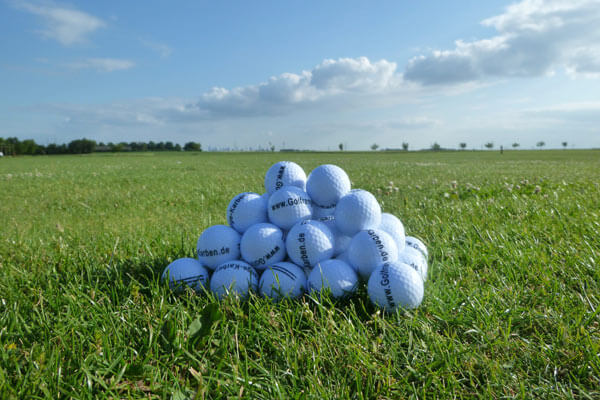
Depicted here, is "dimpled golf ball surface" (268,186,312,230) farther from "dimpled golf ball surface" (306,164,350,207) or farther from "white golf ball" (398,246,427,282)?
"white golf ball" (398,246,427,282)

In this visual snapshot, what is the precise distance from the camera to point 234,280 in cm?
239

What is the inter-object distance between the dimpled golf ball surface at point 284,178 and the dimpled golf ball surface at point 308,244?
2.05 ft

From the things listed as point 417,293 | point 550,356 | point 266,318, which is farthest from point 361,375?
point 550,356

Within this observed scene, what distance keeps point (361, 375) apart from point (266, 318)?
25.1 inches

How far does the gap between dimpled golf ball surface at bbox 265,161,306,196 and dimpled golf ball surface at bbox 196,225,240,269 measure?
0.63 meters

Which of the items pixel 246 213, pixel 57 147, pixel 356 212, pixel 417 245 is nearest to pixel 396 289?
pixel 356 212

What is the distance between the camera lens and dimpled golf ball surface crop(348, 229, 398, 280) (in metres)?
2.44

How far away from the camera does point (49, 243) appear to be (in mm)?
3713

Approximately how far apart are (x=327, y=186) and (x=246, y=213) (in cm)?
71

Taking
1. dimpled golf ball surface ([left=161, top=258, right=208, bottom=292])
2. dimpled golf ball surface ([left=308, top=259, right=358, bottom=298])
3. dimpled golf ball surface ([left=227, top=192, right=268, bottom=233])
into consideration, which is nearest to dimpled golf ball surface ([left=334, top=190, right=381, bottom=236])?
dimpled golf ball surface ([left=308, top=259, right=358, bottom=298])

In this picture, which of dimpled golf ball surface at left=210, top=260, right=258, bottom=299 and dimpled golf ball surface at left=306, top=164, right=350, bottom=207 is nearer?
dimpled golf ball surface at left=210, top=260, right=258, bottom=299

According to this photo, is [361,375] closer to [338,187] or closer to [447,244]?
[338,187]

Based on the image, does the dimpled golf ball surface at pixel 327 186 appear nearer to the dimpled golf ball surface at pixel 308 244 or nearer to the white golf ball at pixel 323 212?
the white golf ball at pixel 323 212

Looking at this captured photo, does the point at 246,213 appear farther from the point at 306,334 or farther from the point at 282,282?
the point at 306,334
